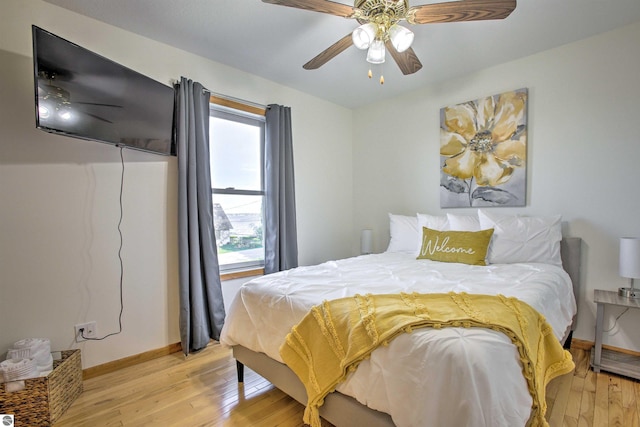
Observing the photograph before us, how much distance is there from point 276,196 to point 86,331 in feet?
6.01

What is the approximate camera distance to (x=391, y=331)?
1126 mm

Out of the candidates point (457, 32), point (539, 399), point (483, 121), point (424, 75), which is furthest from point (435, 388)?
point (424, 75)

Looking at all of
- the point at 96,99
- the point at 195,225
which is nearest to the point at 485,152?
the point at 195,225

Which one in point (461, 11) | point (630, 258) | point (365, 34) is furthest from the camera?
point (630, 258)

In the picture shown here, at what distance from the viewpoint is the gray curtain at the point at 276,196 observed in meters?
3.08

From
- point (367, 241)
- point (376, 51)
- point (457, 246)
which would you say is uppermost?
point (376, 51)

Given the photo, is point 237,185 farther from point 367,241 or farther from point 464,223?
point 464,223

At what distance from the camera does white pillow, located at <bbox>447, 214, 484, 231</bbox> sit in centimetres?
263

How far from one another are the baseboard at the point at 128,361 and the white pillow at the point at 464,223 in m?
2.60

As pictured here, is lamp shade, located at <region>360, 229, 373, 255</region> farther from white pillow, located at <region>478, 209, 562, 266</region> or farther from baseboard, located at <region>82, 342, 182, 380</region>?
baseboard, located at <region>82, 342, 182, 380</region>

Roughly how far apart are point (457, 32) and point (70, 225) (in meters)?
3.11

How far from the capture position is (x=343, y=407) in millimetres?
1275

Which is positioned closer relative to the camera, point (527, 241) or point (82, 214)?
point (82, 214)

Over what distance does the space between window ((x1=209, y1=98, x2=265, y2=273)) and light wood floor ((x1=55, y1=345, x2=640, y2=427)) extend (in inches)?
42.3
